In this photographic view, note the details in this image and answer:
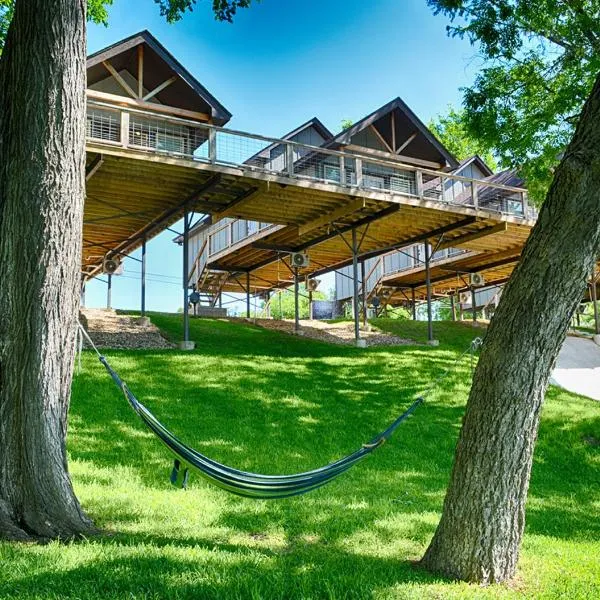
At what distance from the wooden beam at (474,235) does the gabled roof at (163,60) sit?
6805 mm

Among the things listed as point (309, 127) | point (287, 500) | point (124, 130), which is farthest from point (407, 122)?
point (287, 500)

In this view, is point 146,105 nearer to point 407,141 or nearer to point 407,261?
point 407,141

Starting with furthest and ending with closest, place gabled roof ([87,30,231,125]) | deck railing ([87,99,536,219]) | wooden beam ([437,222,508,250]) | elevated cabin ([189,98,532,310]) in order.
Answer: wooden beam ([437,222,508,250])
elevated cabin ([189,98,532,310])
gabled roof ([87,30,231,125])
deck railing ([87,99,536,219])

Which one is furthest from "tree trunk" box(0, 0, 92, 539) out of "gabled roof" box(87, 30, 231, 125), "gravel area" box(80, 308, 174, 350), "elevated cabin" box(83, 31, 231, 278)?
"gabled roof" box(87, 30, 231, 125)

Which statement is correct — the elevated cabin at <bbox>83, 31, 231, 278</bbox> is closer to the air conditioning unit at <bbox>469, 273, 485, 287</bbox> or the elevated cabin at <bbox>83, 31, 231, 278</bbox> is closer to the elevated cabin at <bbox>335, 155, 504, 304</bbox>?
the elevated cabin at <bbox>335, 155, 504, 304</bbox>

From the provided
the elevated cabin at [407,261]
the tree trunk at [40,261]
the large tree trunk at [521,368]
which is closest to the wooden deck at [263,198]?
the elevated cabin at [407,261]

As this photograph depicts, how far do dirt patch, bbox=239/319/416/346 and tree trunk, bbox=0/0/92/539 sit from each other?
11.6 meters

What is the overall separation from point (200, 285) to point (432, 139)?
9588 millimetres

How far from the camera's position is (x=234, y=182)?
1198cm

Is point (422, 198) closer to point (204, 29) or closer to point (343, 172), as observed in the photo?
point (343, 172)

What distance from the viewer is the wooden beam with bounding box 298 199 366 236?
43.7ft

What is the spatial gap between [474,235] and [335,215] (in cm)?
450

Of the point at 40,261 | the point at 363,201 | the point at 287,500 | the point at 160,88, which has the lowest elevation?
the point at 287,500

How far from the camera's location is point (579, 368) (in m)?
15.2
